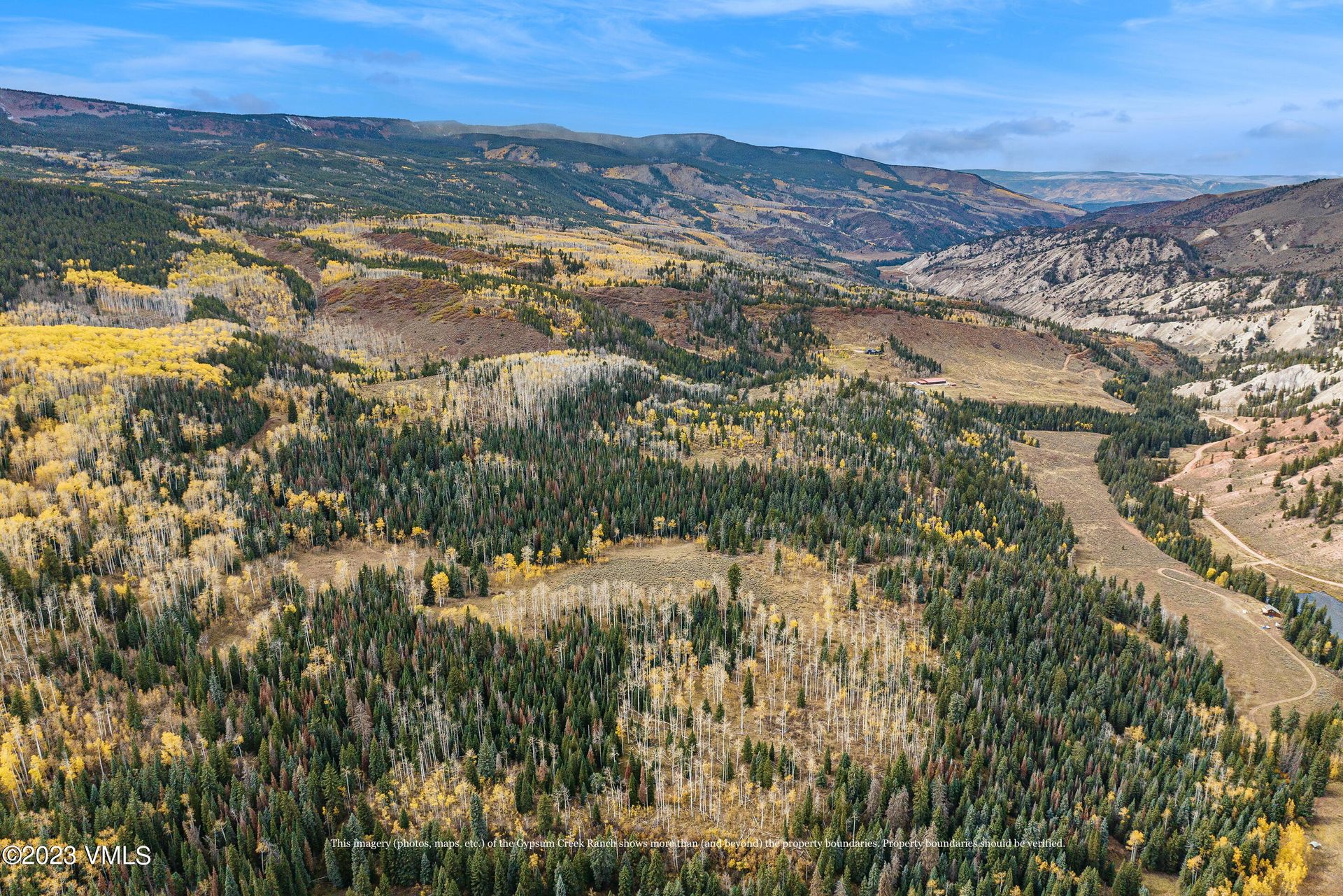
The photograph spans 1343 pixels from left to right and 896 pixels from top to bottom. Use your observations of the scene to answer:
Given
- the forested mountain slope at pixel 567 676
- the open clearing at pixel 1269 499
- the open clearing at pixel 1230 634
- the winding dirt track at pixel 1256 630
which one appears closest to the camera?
the forested mountain slope at pixel 567 676

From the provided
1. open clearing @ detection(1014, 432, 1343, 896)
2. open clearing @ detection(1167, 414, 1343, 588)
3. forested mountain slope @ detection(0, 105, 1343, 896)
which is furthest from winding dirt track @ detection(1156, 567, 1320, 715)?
open clearing @ detection(1167, 414, 1343, 588)

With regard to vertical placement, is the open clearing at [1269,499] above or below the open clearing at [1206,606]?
above

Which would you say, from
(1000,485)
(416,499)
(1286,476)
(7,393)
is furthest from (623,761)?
(1286,476)

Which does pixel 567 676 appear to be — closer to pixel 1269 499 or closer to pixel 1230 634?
pixel 1230 634

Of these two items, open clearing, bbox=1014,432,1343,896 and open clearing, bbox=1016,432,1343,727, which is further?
open clearing, bbox=1016,432,1343,727

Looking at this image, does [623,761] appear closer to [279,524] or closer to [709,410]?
[279,524]

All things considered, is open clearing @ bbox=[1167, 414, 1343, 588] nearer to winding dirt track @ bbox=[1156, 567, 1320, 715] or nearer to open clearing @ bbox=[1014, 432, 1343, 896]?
winding dirt track @ bbox=[1156, 567, 1320, 715]

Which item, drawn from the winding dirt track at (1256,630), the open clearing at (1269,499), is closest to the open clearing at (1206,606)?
the winding dirt track at (1256,630)

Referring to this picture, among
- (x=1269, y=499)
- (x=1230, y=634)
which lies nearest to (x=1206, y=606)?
(x=1230, y=634)

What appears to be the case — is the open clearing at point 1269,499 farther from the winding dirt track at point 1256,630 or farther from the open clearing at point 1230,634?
the open clearing at point 1230,634
